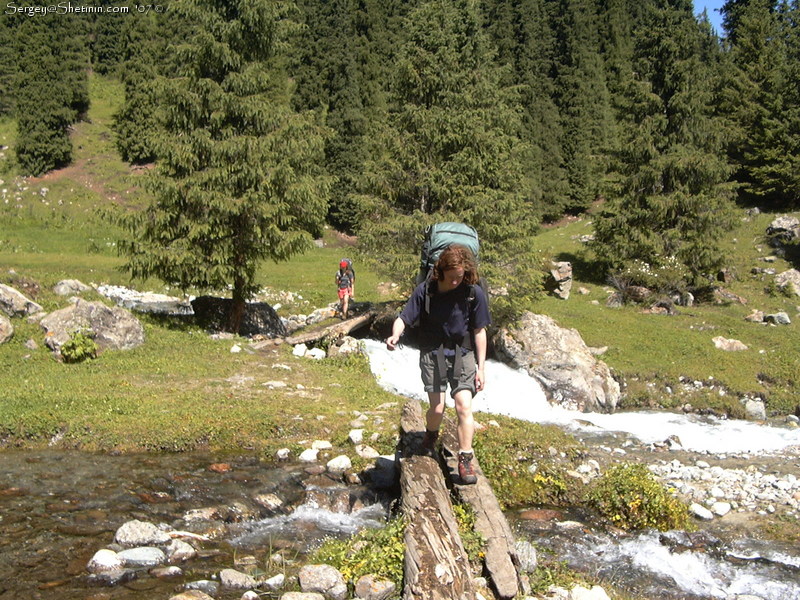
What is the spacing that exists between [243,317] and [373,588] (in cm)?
1488

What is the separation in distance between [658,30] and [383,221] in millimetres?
19656

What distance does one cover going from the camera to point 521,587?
5.89 metres

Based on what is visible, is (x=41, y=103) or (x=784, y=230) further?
(x=41, y=103)

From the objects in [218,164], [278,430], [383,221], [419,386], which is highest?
[218,164]

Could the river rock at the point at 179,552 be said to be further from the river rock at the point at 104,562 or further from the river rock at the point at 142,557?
the river rock at the point at 104,562

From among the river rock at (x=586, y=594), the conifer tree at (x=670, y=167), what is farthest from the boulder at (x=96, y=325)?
the conifer tree at (x=670, y=167)

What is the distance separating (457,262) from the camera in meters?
6.70

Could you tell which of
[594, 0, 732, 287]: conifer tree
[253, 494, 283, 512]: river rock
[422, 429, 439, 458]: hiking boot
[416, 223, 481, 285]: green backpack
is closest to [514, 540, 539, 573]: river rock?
[422, 429, 439, 458]: hiking boot

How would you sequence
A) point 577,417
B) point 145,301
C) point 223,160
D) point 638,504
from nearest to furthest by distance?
point 638,504 → point 577,417 → point 223,160 → point 145,301

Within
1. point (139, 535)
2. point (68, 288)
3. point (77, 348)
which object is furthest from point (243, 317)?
point (139, 535)

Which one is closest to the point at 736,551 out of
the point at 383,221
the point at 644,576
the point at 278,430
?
the point at 644,576

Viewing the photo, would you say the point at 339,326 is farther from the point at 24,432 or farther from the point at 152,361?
the point at 24,432

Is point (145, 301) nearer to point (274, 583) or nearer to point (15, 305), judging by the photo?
point (15, 305)

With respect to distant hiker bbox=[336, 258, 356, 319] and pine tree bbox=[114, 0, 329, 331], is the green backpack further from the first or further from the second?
distant hiker bbox=[336, 258, 356, 319]
